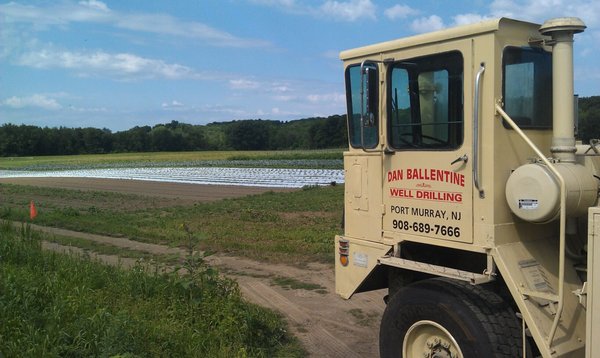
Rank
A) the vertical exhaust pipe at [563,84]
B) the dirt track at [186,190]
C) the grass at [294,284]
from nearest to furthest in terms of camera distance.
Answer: the vertical exhaust pipe at [563,84], the grass at [294,284], the dirt track at [186,190]

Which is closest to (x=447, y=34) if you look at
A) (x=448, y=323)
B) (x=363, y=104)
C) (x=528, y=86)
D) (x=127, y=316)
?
(x=528, y=86)

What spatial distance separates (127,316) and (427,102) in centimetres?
365

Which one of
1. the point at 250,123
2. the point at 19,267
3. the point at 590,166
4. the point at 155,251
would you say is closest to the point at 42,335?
the point at 19,267

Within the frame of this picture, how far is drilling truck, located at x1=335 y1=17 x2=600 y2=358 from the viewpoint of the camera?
3.68 metres

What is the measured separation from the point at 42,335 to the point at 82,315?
0.53 m

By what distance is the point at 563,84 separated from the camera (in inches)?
152

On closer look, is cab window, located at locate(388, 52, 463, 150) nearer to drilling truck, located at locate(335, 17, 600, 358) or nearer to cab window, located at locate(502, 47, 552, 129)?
drilling truck, located at locate(335, 17, 600, 358)

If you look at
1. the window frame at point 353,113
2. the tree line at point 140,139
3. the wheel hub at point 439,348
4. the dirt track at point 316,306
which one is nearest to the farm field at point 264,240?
the dirt track at point 316,306

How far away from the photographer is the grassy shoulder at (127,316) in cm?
487

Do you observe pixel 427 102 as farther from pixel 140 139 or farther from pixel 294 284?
pixel 140 139

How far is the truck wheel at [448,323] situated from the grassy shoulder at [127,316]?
1716 mm

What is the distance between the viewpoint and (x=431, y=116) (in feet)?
14.3

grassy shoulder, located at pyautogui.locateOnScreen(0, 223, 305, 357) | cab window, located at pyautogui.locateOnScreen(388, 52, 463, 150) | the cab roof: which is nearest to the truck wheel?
cab window, located at pyautogui.locateOnScreen(388, 52, 463, 150)

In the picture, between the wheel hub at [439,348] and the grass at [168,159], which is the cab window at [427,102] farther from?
the grass at [168,159]
